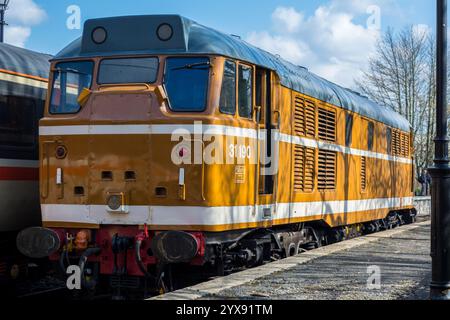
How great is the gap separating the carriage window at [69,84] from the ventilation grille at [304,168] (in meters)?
3.78

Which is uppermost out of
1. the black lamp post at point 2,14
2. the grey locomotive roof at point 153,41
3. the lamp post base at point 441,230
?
the black lamp post at point 2,14

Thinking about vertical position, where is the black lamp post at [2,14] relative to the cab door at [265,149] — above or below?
above

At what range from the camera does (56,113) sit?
31.0 ft

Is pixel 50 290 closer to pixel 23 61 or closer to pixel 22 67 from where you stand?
pixel 22 67

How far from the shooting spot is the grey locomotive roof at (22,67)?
1054 cm

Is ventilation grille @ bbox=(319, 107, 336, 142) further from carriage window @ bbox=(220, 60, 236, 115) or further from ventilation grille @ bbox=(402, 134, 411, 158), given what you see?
ventilation grille @ bbox=(402, 134, 411, 158)

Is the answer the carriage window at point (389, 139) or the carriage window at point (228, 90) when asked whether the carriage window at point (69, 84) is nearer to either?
the carriage window at point (228, 90)

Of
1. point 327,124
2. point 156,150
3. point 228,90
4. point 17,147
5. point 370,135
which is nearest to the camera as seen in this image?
point 156,150

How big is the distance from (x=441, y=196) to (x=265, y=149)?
3125 mm

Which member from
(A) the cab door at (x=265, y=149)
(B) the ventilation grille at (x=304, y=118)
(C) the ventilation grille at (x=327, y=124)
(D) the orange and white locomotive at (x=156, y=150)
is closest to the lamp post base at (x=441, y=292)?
(D) the orange and white locomotive at (x=156, y=150)

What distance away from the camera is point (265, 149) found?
991 centimetres

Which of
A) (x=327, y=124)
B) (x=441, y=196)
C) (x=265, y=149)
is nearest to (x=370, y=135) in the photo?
(x=327, y=124)
